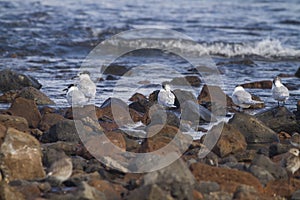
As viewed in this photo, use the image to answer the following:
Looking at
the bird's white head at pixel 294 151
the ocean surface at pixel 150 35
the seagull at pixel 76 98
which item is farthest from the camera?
the ocean surface at pixel 150 35

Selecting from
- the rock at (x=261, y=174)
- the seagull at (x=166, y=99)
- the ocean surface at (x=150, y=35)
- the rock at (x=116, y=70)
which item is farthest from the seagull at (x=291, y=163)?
the rock at (x=116, y=70)

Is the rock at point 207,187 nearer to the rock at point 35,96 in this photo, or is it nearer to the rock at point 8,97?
the rock at point 35,96

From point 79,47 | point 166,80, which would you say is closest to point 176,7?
point 79,47

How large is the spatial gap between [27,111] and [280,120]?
10.0 feet

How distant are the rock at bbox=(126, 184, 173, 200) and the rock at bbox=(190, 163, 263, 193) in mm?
651

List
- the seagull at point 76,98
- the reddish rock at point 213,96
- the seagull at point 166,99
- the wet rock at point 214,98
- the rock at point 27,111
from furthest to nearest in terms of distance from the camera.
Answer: the reddish rock at point 213,96
the wet rock at point 214,98
the seagull at point 166,99
the seagull at point 76,98
the rock at point 27,111

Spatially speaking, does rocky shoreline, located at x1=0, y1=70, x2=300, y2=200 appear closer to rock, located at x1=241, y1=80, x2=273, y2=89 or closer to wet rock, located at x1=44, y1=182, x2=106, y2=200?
wet rock, located at x1=44, y1=182, x2=106, y2=200

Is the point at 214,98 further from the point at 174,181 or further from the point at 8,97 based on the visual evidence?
the point at 174,181

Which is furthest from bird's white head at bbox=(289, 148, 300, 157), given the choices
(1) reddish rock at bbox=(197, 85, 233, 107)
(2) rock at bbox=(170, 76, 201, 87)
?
(2) rock at bbox=(170, 76, 201, 87)

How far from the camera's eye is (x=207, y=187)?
542 centimetres

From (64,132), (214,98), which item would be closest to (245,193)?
(64,132)

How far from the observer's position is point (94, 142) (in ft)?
22.2

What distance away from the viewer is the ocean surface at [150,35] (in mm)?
12539

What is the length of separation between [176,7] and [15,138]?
62.9 feet
